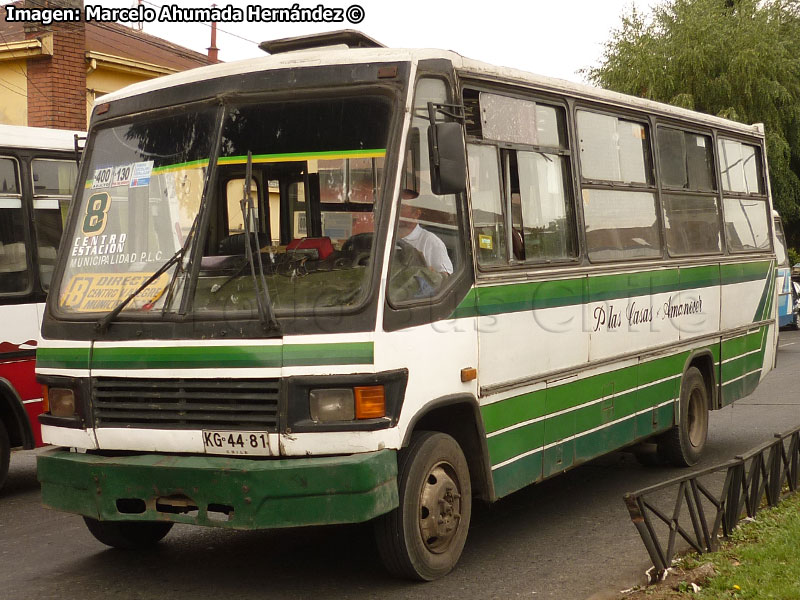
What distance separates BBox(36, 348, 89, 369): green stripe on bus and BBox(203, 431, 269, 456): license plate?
2.94ft

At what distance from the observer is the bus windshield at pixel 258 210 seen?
570cm

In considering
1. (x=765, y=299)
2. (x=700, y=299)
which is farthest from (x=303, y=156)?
(x=765, y=299)

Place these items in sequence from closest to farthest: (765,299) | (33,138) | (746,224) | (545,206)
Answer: (545,206) < (33,138) < (746,224) < (765,299)

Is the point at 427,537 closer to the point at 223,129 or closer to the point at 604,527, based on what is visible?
the point at 604,527

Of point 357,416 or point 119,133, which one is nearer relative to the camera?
point 357,416

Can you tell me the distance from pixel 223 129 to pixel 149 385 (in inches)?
56.4

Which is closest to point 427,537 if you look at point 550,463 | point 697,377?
point 550,463

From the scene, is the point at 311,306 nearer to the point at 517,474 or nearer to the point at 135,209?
the point at 135,209

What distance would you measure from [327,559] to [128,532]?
127 centimetres

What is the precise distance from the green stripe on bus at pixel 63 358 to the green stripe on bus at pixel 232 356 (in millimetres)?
76

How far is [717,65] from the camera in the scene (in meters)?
30.5

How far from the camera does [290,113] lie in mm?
5875

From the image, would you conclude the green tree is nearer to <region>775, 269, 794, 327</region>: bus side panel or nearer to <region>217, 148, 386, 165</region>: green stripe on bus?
<region>775, 269, 794, 327</region>: bus side panel

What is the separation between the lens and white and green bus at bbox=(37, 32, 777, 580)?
542cm
